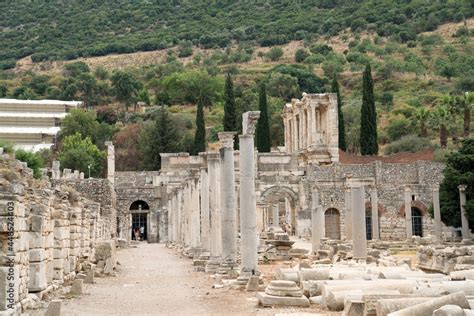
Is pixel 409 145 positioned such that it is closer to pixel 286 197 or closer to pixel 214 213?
pixel 286 197

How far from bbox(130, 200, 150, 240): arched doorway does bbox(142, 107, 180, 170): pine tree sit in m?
9.16

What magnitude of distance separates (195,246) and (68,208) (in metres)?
12.8

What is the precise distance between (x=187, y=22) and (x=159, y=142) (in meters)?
83.8

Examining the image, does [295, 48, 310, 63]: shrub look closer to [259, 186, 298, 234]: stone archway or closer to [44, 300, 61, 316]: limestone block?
[259, 186, 298, 234]: stone archway

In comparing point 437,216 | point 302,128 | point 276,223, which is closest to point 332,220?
point 302,128

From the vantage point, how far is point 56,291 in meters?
19.2

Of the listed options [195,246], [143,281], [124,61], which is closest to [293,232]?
[195,246]

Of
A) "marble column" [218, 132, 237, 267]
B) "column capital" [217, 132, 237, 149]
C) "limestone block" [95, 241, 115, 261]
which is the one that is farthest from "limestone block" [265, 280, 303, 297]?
"limestone block" [95, 241, 115, 261]

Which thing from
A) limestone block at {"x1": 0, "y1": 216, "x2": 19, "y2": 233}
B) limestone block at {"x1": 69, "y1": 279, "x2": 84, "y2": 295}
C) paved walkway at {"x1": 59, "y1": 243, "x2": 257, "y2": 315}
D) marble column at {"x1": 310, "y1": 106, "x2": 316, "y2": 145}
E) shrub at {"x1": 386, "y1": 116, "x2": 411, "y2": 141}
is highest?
shrub at {"x1": 386, "y1": 116, "x2": 411, "y2": 141}

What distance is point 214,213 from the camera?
93.5 ft

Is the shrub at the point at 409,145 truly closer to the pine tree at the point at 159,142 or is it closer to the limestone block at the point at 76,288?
the pine tree at the point at 159,142

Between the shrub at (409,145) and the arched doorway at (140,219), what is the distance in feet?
81.5

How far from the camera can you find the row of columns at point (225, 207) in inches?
875

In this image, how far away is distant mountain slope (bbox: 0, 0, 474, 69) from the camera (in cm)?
13788
